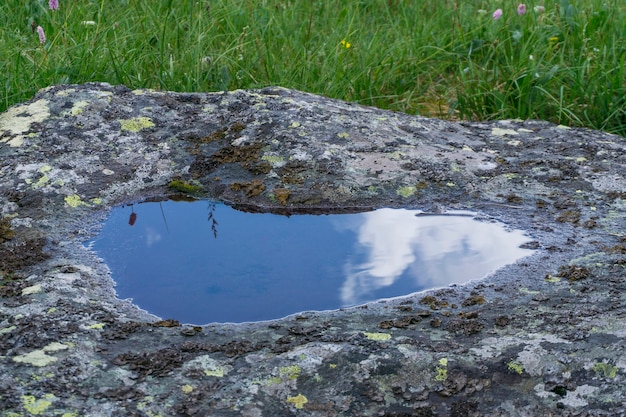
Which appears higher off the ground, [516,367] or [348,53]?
[516,367]

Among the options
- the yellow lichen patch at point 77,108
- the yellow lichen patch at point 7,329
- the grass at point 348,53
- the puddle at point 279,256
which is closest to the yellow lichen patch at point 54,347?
the yellow lichen patch at point 7,329

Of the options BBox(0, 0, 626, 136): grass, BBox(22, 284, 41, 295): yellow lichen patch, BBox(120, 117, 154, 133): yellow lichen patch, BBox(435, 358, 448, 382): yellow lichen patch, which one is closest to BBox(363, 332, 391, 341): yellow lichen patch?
BBox(435, 358, 448, 382): yellow lichen patch

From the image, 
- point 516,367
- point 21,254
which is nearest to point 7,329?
point 21,254

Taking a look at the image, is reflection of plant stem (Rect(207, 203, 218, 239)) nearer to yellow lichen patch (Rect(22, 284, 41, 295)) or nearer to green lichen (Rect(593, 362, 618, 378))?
yellow lichen patch (Rect(22, 284, 41, 295))

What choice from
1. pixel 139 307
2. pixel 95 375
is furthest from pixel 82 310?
pixel 95 375

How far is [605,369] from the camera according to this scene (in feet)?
5.00

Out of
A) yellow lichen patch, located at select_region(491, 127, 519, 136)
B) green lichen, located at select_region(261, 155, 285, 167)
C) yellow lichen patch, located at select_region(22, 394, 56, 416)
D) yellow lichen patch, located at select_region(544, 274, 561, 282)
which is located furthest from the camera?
yellow lichen patch, located at select_region(491, 127, 519, 136)

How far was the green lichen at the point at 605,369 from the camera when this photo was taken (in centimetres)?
151

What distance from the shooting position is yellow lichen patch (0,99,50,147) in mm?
2717

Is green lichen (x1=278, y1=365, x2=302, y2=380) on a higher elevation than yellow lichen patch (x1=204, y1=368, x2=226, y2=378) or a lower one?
higher

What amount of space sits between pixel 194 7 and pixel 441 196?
243 centimetres

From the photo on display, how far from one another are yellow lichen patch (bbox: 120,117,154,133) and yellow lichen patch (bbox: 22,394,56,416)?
4.80ft

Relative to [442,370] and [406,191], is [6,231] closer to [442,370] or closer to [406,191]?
[406,191]

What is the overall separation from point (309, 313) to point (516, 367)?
18.8 inches
